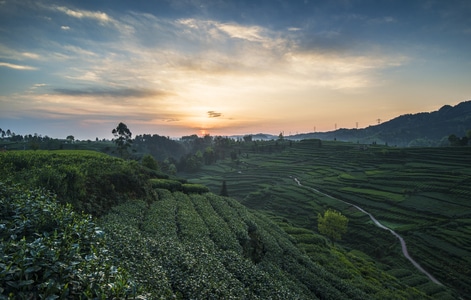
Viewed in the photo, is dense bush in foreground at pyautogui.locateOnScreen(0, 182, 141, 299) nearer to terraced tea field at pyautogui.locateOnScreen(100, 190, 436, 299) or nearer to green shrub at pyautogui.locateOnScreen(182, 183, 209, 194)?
terraced tea field at pyautogui.locateOnScreen(100, 190, 436, 299)

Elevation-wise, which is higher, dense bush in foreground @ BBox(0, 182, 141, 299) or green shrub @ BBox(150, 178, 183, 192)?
dense bush in foreground @ BBox(0, 182, 141, 299)

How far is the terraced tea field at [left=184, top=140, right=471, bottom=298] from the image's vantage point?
49.6 m

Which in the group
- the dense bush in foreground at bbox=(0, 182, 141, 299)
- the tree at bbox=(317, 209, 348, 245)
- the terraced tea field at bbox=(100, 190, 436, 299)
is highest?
the dense bush in foreground at bbox=(0, 182, 141, 299)

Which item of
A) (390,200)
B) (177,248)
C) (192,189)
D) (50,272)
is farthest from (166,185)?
(390,200)

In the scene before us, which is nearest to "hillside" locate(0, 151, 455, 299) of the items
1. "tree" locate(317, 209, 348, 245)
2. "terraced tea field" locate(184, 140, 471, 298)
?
"terraced tea field" locate(184, 140, 471, 298)

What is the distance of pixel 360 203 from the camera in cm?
7625

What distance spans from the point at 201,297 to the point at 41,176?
15.6 meters

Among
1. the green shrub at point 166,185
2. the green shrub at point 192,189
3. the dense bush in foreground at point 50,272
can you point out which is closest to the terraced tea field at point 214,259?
the green shrub at point 166,185

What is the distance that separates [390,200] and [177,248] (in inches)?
2972

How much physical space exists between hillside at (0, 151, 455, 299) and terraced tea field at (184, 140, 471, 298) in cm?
1030

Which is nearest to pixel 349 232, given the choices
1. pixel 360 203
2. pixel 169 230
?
pixel 360 203

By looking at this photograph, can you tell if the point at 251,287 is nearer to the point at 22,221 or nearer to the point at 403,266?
the point at 22,221

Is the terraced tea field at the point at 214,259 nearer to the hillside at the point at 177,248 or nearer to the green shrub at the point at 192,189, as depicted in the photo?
the hillside at the point at 177,248

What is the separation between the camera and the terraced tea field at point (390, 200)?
163 ft
